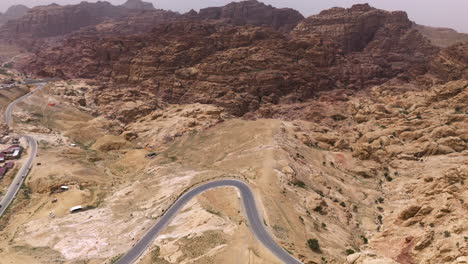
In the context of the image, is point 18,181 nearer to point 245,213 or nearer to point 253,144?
point 253,144

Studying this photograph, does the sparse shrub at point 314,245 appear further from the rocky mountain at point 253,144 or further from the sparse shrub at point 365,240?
the sparse shrub at point 365,240

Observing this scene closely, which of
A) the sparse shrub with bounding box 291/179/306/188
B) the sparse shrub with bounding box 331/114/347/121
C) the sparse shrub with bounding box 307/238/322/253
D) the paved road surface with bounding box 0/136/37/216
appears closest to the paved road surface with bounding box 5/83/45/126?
the paved road surface with bounding box 0/136/37/216

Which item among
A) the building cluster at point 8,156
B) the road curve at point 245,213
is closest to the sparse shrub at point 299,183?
the road curve at point 245,213

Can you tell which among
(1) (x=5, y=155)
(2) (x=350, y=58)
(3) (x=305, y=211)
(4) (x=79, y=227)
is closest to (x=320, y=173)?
(3) (x=305, y=211)

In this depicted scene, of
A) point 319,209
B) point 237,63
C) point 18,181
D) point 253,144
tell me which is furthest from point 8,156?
point 237,63

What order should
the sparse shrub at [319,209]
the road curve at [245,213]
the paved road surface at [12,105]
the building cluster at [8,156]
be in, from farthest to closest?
Result: the paved road surface at [12,105] < the building cluster at [8,156] < the sparse shrub at [319,209] < the road curve at [245,213]

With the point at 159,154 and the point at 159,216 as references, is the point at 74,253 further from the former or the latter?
the point at 159,154
